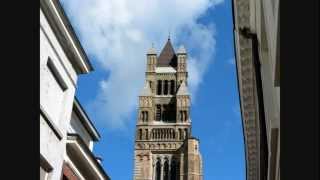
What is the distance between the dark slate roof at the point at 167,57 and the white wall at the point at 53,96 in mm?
94769

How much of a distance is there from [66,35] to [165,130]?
86812 millimetres

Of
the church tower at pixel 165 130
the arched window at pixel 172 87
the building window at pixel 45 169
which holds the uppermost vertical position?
the arched window at pixel 172 87

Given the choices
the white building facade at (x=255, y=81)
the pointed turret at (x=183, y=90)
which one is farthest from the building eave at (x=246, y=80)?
the pointed turret at (x=183, y=90)

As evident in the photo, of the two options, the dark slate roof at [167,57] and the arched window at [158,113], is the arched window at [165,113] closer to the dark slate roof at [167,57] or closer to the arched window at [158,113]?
the arched window at [158,113]

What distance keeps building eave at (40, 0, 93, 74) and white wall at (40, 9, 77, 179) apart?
12 cm

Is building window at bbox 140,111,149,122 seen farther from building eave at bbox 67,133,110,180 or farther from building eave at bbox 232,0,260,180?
building eave at bbox 232,0,260,180

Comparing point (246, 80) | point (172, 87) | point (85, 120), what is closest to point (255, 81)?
point (246, 80)

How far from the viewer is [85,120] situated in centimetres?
1797

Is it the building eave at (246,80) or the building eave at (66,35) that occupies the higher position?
the building eave at (66,35)

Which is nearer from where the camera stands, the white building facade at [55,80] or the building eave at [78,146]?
the white building facade at [55,80]

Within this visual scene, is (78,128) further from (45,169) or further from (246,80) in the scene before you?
(246,80)

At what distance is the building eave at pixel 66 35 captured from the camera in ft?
39.6
